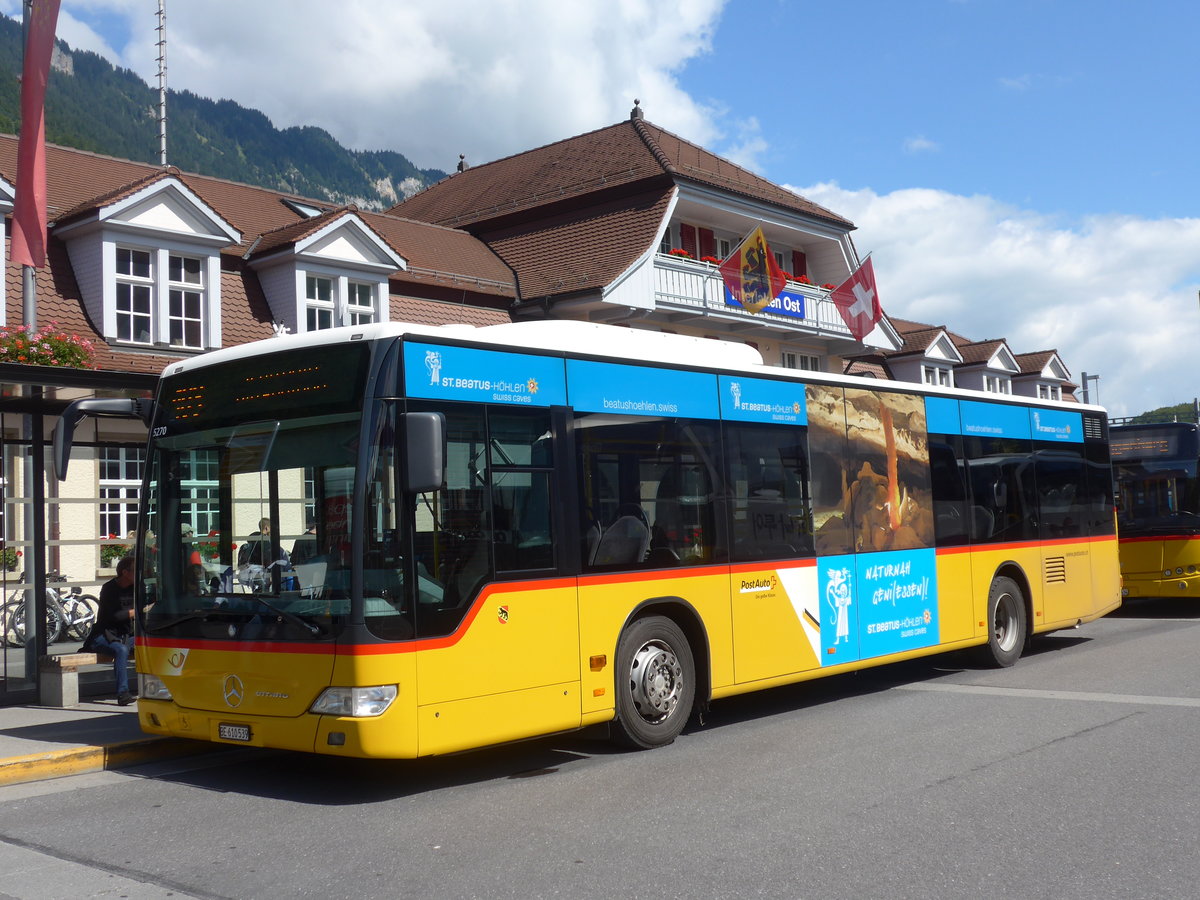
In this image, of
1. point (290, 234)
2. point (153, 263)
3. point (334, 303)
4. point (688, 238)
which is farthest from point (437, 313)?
point (688, 238)

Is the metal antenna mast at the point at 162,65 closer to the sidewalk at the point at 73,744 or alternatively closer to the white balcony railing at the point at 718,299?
the white balcony railing at the point at 718,299

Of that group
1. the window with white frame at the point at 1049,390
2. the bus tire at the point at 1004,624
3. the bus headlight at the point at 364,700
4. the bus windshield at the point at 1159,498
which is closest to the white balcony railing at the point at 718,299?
the bus windshield at the point at 1159,498

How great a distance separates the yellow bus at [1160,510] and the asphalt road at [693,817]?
34.2ft

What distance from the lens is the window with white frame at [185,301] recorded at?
20.8 meters

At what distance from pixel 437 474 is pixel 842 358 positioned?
97.1ft

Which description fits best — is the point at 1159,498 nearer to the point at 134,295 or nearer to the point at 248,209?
the point at 134,295

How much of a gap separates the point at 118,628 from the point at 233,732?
16.1 ft

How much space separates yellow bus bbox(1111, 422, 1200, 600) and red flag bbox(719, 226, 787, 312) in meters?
9.59

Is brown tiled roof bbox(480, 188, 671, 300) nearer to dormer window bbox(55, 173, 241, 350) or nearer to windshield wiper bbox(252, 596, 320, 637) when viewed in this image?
dormer window bbox(55, 173, 241, 350)

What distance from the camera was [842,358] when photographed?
3547cm

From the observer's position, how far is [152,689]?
8.34 metres

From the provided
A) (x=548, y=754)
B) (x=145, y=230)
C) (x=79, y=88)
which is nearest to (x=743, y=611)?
(x=548, y=754)

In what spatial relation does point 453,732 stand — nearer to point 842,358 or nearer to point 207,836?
point 207,836

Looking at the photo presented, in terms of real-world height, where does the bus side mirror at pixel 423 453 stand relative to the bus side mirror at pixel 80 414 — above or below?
below
